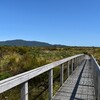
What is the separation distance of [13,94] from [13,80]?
18.7ft

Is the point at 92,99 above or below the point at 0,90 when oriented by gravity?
below

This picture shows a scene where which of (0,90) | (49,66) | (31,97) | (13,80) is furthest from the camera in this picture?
(31,97)

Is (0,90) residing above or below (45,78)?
above

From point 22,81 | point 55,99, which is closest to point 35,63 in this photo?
point 55,99

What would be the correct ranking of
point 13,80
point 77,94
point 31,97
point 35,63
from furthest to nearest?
point 35,63 → point 31,97 → point 77,94 → point 13,80

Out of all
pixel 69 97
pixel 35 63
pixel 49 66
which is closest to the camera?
pixel 49 66

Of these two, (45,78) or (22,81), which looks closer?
(22,81)

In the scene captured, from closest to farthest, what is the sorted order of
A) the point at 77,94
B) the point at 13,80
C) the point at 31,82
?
the point at 13,80, the point at 77,94, the point at 31,82

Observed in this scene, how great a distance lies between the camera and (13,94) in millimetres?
9523

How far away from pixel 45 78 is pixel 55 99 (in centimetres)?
482

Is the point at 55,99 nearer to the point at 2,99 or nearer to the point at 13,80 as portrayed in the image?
the point at 2,99

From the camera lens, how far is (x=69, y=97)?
763 cm

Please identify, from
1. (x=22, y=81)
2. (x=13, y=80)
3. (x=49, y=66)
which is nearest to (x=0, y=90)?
(x=13, y=80)

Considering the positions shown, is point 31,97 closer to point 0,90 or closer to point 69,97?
point 69,97
